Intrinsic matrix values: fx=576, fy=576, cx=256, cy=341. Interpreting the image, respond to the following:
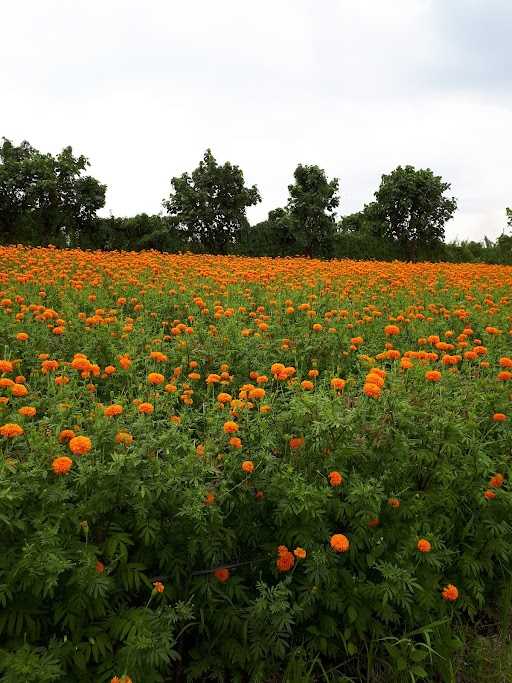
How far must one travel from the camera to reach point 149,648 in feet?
7.25

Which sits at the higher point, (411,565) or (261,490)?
(261,490)

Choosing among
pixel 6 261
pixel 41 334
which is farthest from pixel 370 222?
pixel 41 334

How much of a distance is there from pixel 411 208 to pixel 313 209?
215 inches

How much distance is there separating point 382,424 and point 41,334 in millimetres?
3481

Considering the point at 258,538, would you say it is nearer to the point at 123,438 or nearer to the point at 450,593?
the point at 123,438

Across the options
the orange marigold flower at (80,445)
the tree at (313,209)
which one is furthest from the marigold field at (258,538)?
the tree at (313,209)

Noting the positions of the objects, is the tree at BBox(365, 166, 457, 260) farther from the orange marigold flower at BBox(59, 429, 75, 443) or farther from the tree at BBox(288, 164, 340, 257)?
the orange marigold flower at BBox(59, 429, 75, 443)

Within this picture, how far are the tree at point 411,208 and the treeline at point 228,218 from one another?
0.15 ft

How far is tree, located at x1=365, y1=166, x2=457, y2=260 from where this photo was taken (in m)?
26.9

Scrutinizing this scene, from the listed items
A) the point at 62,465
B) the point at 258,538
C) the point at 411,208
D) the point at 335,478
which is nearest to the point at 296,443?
the point at 335,478

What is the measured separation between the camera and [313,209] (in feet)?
81.3

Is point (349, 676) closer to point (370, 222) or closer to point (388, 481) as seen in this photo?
point (388, 481)

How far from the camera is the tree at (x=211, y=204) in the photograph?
2373 cm

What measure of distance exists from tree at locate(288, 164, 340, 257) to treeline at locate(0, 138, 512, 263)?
Answer: 0.04m
